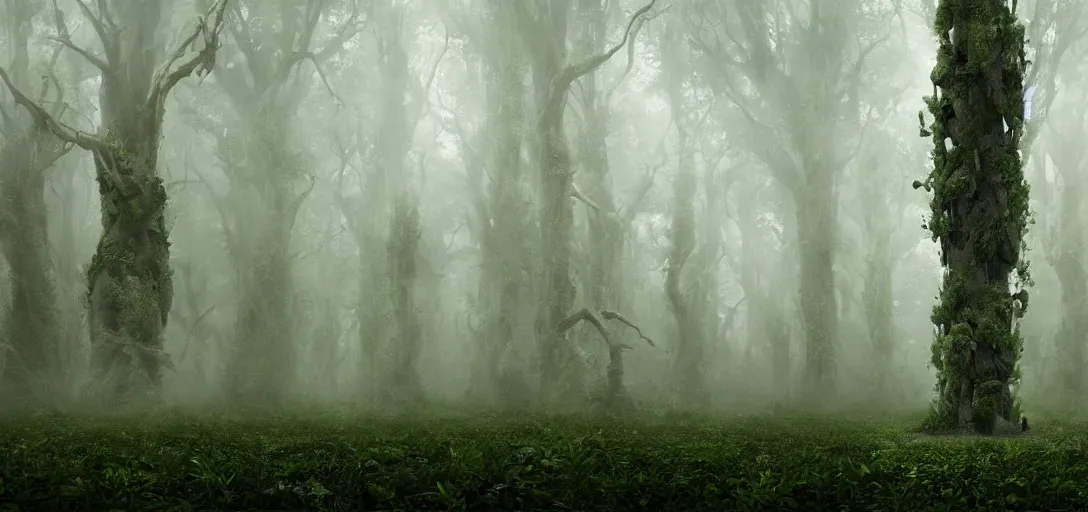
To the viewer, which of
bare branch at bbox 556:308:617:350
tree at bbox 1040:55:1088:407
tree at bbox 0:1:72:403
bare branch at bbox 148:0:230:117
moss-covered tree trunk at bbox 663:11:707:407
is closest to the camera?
bare branch at bbox 556:308:617:350

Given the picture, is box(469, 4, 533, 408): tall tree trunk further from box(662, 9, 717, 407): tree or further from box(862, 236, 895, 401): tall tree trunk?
box(862, 236, 895, 401): tall tree trunk

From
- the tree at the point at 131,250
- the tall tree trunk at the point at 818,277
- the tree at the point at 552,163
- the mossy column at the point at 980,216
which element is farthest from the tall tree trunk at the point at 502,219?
the mossy column at the point at 980,216

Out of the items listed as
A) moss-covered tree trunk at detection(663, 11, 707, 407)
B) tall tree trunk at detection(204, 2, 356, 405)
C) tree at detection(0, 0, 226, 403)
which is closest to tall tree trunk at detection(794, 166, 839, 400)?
moss-covered tree trunk at detection(663, 11, 707, 407)

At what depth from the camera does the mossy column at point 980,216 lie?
14352 millimetres

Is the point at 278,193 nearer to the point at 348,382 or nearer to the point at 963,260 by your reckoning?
the point at 348,382

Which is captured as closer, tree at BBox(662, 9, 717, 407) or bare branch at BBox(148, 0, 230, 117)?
bare branch at BBox(148, 0, 230, 117)

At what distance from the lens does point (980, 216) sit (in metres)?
14.5

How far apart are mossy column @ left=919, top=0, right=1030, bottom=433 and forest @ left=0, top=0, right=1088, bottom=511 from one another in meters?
0.05

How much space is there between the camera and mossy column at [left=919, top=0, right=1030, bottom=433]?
47.1ft

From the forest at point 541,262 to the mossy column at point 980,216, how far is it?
0.05 meters

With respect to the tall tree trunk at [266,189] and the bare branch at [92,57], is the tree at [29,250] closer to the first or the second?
the bare branch at [92,57]

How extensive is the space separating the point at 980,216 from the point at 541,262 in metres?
14.2

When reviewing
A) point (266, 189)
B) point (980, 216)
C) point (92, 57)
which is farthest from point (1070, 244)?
point (92, 57)

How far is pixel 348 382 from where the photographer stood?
35.4 metres
